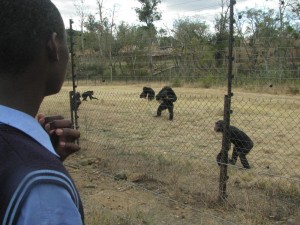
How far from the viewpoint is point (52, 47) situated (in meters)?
1.07

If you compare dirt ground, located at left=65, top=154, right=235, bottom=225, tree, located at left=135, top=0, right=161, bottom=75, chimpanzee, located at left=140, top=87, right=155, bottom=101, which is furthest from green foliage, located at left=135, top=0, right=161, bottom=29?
dirt ground, located at left=65, top=154, right=235, bottom=225

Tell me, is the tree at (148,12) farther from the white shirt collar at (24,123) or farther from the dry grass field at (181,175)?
the white shirt collar at (24,123)

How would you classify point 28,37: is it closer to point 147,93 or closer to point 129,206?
point 129,206

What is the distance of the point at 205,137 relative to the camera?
930 cm

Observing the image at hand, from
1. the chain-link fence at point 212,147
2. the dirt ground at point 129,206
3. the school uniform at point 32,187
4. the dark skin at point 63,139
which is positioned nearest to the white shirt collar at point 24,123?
the school uniform at point 32,187

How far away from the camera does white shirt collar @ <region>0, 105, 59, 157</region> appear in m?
0.94

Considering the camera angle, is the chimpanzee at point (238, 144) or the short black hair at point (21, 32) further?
the chimpanzee at point (238, 144)

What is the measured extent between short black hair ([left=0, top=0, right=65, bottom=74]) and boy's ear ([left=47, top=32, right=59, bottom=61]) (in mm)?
13

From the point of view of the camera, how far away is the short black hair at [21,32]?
0.99 metres

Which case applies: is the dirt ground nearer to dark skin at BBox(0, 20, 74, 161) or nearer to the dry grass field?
the dry grass field

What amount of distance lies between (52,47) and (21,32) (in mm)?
100

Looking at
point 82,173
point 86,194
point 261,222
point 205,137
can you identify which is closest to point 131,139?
point 205,137

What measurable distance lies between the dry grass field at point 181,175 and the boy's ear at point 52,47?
3.11 meters

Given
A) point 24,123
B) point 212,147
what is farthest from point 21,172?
point 212,147
